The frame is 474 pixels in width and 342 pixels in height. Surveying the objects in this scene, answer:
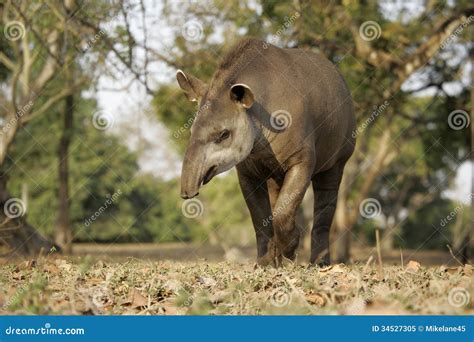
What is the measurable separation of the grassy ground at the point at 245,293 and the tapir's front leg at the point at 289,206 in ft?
3.28

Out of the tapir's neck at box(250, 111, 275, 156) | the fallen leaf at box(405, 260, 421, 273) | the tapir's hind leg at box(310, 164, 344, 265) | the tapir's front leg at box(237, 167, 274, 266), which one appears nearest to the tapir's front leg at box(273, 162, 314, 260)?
the tapir's neck at box(250, 111, 275, 156)

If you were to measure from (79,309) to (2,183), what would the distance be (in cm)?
930

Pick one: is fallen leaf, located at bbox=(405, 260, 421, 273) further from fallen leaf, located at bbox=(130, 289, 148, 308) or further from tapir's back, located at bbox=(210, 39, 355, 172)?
fallen leaf, located at bbox=(130, 289, 148, 308)

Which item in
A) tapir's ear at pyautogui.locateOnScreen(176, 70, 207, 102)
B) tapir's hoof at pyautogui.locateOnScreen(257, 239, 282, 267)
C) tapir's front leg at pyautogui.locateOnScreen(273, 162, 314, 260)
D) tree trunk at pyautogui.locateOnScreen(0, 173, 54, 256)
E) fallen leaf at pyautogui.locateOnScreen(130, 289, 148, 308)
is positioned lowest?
fallen leaf at pyautogui.locateOnScreen(130, 289, 148, 308)

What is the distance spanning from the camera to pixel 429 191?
162 feet

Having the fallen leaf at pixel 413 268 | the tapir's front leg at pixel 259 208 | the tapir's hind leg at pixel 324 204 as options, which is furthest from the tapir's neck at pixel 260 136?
the fallen leaf at pixel 413 268

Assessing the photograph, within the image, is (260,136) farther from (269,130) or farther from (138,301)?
(138,301)

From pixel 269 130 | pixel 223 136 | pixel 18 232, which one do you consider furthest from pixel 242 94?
pixel 18 232

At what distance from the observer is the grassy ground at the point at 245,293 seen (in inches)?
195

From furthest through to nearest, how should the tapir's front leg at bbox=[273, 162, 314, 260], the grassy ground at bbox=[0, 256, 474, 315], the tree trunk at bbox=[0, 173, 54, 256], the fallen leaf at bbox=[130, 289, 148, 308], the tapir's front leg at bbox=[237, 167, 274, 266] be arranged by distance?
the tree trunk at bbox=[0, 173, 54, 256] < the tapir's front leg at bbox=[237, 167, 274, 266] < the tapir's front leg at bbox=[273, 162, 314, 260] < the fallen leaf at bbox=[130, 289, 148, 308] < the grassy ground at bbox=[0, 256, 474, 315]

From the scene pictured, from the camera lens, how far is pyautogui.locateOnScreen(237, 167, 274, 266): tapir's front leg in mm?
8711

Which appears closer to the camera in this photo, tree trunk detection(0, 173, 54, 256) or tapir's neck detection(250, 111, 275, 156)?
tapir's neck detection(250, 111, 275, 156)

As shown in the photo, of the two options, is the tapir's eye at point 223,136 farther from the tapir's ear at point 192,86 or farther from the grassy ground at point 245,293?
the grassy ground at point 245,293

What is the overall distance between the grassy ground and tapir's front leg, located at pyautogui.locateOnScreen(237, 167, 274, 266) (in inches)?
69.2
